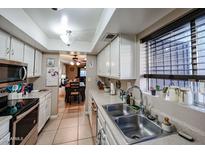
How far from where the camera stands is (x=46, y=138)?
7.81 ft

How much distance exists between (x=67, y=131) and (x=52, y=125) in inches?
24.3

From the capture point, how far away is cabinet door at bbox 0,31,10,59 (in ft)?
5.51

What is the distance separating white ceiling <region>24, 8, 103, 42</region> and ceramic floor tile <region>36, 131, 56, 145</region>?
2.43m

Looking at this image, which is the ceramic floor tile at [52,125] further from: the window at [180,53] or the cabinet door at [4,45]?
the window at [180,53]

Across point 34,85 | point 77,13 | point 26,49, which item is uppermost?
point 77,13

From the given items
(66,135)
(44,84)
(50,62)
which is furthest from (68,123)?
(50,62)

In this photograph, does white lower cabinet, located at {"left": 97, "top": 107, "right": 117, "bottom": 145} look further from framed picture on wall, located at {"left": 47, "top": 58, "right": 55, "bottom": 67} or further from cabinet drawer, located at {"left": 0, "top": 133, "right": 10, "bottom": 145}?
framed picture on wall, located at {"left": 47, "top": 58, "right": 55, "bottom": 67}

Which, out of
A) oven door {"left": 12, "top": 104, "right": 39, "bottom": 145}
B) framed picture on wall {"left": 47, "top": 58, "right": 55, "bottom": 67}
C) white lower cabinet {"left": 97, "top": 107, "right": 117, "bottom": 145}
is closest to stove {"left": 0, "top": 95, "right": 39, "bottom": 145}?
oven door {"left": 12, "top": 104, "right": 39, "bottom": 145}

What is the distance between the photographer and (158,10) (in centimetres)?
123
